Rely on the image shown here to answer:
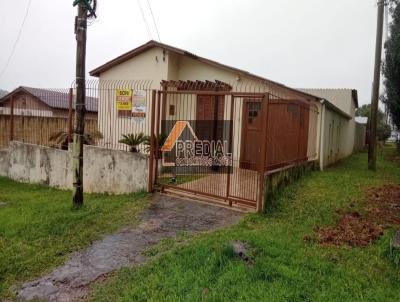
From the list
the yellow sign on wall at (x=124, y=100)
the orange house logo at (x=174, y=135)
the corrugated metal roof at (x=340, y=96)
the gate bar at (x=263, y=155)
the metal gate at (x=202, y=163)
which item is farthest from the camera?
the corrugated metal roof at (x=340, y=96)

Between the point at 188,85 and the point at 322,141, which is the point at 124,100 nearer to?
the point at 188,85

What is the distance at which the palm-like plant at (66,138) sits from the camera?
34.3 feet

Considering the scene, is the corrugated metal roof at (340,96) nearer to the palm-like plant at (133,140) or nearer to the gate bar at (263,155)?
the palm-like plant at (133,140)

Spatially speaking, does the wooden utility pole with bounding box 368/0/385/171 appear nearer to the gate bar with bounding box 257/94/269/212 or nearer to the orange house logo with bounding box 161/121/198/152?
the orange house logo with bounding box 161/121/198/152

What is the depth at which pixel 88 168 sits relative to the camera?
9258mm

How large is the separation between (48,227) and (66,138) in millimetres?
4811

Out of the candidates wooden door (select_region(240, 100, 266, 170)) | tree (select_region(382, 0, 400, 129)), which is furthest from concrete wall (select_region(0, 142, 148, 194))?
tree (select_region(382, 0, 400, 129))

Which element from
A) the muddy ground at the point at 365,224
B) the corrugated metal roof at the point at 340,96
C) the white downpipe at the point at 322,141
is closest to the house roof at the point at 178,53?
the white downpipe at the point at 322,141

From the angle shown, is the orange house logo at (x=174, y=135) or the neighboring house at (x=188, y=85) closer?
the orange house logo at (x=174, y=135)

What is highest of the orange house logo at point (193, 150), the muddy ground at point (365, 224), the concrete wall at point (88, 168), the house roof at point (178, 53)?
the house roof at point (178, 53)

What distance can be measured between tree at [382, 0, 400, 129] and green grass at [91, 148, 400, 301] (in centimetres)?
1296

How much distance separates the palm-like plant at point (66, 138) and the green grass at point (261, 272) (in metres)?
5.90

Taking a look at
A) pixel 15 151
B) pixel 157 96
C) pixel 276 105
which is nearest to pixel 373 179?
pixel 276 105

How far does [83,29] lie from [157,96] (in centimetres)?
205
